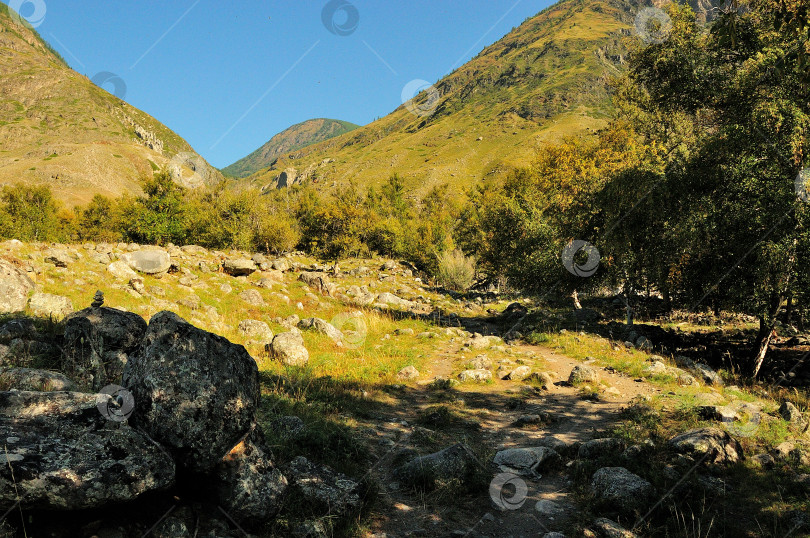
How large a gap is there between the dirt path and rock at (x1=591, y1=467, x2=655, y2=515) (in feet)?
1.78

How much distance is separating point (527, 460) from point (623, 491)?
190 cm

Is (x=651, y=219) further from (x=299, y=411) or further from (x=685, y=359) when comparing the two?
(x=299, y=411)

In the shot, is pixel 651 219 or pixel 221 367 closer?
pixel 221 367

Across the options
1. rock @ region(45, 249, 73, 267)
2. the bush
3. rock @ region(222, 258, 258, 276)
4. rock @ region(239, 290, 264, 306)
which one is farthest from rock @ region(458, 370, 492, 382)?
the bush

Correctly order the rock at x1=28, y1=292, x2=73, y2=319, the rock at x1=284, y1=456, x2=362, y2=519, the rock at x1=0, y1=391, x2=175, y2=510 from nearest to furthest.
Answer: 1. the rock at x1=0, y1=391, x2=175, y2=510
2. the rock at x1=284, y1=456, x2=362, y2=519
3. the rock at x1=28, y1=292, x2=73, y2=319

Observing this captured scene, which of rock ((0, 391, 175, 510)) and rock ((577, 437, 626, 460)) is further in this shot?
rock ((577, 437, 626, 460))

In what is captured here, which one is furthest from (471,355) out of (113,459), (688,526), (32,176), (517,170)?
(32,176)

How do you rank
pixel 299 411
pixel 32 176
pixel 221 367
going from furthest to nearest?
pixel 32 176 → pixel 299 411 → pixel 221 367

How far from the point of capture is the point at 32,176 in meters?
145

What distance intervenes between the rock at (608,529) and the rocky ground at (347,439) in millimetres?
26

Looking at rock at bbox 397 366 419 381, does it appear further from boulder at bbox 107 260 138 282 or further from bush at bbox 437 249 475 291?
bush at bbox 437 249 475 291

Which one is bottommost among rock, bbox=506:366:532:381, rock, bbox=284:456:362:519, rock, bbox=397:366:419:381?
rock, bbox=506:366:532:381

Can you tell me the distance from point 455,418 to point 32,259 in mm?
18663

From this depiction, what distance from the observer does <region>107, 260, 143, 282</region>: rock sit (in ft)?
59.3
